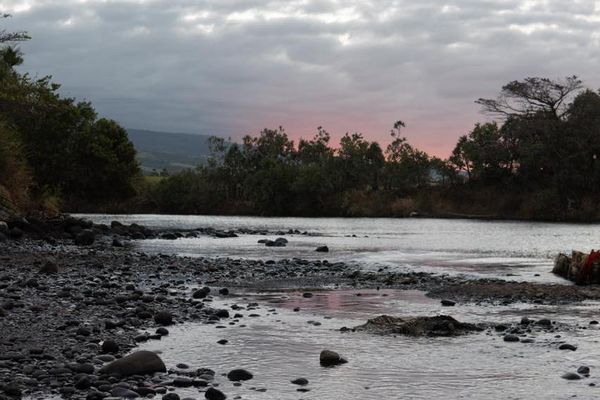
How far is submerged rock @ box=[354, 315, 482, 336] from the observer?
12.2 metres

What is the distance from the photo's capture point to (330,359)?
32.3ft

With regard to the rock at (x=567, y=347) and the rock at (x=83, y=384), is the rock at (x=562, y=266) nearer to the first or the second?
the rock at (x=567, y=347)

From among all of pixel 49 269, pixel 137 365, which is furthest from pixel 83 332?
pixel 49 269

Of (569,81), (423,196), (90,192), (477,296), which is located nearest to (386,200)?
(423,196)

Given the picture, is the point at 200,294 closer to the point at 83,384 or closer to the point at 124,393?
the point at 83,384

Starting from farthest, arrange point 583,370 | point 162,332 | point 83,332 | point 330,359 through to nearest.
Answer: point 162,332
point 83,332
point 330,359
point 583,370

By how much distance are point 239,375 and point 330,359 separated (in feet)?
4.78

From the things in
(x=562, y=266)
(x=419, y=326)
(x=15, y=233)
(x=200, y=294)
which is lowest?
(x=200, y=294)

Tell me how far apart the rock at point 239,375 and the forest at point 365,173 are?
1677 inches

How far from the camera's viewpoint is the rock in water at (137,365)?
8.93 m

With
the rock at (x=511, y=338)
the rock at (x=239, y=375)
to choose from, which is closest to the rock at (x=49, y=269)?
the rock at (x=239, y=375)

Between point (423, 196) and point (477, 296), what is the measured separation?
94.3m

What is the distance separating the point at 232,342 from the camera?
11.3 meters

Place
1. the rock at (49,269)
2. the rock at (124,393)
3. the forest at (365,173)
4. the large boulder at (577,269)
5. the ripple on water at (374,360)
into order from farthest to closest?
the forest at (365,173) → the large boulder at (577,269) → the rock at (49,269) → the ripple on water at (374,360) → the rock at (124,393)
